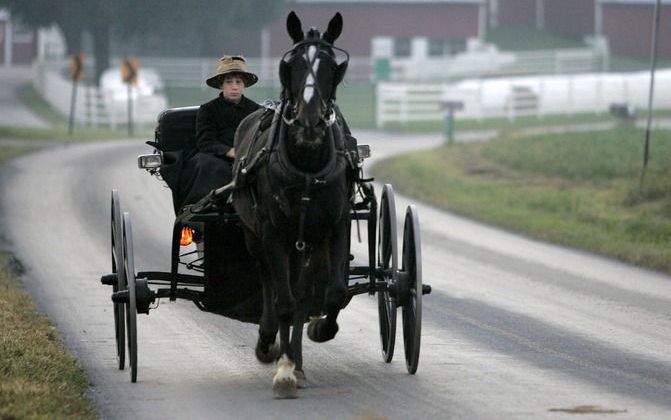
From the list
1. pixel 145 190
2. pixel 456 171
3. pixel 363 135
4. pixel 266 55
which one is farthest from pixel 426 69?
pixel 145 190

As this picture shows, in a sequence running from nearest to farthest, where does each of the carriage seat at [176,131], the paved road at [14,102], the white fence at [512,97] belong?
the carriage seat at [176,131], the paved road at [14,102], the white fence at [512,97]

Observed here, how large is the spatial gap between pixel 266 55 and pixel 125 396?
59.1 meters

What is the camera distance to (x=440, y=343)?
425 inches

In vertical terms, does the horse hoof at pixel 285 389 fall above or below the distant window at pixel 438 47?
below

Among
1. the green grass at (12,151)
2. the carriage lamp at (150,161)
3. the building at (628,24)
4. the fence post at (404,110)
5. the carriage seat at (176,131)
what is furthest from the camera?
the building at (628,24)

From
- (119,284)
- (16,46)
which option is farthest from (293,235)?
(16,46)

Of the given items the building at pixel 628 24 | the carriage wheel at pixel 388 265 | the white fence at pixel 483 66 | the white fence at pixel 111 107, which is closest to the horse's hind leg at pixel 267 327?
the carriage wheel at pixel 388 265

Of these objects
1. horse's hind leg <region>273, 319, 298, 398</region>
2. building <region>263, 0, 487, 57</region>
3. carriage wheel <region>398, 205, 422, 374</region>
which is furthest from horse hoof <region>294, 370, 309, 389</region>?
building <region>263, 0, 487, 57</region>

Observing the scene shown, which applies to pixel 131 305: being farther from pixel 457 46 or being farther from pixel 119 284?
pixel 457 46

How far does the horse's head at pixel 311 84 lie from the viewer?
8398 mm

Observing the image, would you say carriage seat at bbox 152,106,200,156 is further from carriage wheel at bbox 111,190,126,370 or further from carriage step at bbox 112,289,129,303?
carriage step at bbox 112,289,129,303

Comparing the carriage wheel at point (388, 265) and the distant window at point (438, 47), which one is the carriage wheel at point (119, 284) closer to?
the carriage wheel at point (388, 265)

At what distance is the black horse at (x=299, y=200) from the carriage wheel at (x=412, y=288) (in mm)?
473

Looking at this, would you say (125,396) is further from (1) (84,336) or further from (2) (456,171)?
(2) (456,171)
